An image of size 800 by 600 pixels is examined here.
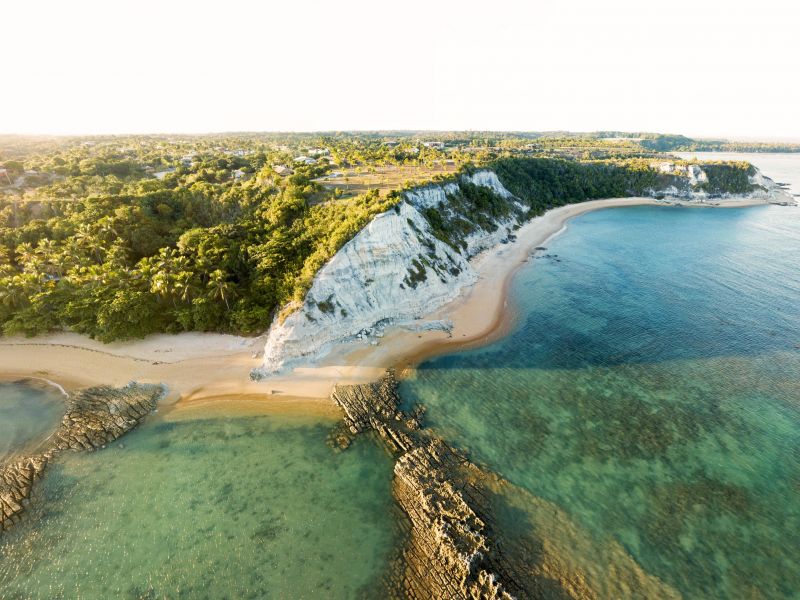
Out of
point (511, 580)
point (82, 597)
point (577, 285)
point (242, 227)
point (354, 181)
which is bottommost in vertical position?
point (82, 597)

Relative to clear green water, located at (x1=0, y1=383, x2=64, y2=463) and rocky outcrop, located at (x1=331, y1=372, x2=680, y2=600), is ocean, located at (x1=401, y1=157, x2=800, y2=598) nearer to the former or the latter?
rocky outcrop, located at (x1=331, y1=372, x2=680, y2=600)

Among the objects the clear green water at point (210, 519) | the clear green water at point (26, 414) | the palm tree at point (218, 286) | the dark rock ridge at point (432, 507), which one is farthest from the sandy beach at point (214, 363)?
the palm tree at point (218, 286)

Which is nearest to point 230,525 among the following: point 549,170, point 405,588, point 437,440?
point 405,588

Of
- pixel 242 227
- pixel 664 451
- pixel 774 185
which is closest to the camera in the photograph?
pixel 664 451

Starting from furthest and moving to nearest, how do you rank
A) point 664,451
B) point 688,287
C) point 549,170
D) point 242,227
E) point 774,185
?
1. point 774,185
2. point 549,170
3. point 688,287
4. point 242,227
5. point 664,451

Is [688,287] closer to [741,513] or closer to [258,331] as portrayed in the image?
[741,513]

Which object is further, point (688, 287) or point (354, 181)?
point (354, 181)

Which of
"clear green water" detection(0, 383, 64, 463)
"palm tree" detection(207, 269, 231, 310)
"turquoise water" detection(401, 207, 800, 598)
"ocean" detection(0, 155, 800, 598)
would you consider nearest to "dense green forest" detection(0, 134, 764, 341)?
"palm tree" detection(207, 269, 231, 310)
